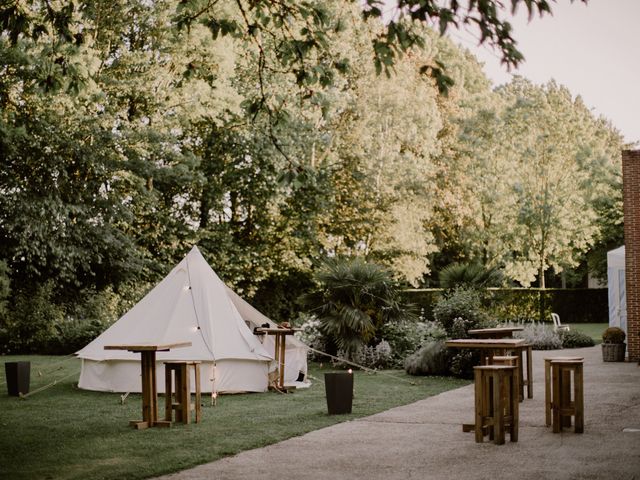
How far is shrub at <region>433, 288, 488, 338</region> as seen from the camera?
15.9 metres

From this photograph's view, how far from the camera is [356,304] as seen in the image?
18438 mm

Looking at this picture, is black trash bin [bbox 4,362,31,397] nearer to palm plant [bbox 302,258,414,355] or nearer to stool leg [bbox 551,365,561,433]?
palm plant [bbox 302,258,414,355]

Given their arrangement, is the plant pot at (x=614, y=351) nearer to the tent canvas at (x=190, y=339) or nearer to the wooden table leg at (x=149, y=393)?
the tent canvas at (x=190, y=339)

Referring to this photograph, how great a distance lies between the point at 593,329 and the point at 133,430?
2671 centimetres

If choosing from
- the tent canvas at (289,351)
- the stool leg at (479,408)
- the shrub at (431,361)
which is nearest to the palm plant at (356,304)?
the shrub at (431,361)

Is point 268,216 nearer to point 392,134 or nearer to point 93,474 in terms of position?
point 392,134

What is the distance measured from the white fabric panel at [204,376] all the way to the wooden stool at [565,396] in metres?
5.79

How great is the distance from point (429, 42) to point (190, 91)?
1393 centimetres

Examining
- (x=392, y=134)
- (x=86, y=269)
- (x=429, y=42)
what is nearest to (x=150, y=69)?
(x=86, y=269)

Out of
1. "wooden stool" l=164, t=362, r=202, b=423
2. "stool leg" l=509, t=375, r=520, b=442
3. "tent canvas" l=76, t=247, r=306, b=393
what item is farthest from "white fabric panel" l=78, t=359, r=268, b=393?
"stool leg" l=509, t=375, r=520, b=442

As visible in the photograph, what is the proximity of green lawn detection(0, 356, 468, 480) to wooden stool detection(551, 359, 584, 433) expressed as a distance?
100 inches

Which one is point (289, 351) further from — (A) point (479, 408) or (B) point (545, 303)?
(B) point (545, 303)

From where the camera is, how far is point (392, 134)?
31.3 meters

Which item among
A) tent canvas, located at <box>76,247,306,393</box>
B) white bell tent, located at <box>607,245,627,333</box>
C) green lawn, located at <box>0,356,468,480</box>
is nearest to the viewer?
green lawn, located at <box>0,356,468,480</box>
